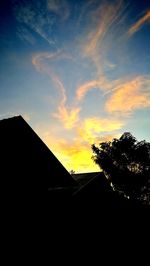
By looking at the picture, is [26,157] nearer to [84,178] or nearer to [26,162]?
[26,162]

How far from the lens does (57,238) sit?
968cm

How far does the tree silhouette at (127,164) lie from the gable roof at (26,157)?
32.7 meters

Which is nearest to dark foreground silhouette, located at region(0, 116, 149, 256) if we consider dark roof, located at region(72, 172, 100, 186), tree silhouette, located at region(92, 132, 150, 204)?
dark roof, located at region(72, 172, 100, 186)

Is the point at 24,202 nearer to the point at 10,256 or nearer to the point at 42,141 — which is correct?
the point at 10,256

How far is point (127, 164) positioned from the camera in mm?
40969

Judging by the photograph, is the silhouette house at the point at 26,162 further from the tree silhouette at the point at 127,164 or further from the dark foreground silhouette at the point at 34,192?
the tree silhouette at the point at 127,164

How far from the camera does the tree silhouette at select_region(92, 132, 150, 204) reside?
127ft

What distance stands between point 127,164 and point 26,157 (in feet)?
116

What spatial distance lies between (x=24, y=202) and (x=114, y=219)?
12.1 meters

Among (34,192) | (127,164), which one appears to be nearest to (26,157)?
(34,192)

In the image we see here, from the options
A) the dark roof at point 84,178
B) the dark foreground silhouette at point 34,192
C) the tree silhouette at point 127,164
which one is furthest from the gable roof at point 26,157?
the tree silhouette at point 127,164

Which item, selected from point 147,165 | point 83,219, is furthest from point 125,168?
point 83,219

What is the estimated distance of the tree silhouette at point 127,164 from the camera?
127 ft

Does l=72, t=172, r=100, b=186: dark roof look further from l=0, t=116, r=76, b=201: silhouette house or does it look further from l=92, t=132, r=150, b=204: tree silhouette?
l=92, t=132, r=150, b=204: tree silhouette
